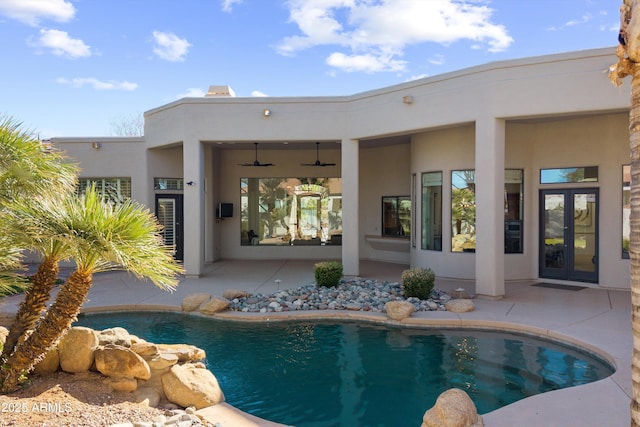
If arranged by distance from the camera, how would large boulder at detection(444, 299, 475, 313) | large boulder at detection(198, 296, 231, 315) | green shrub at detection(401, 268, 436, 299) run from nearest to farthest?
1. large boulder at detection(444, 299, 475, 313)
2. large boulder at detection(198, 296, 231, 315)
3. green shrub at detection(401, 268, 436, 299)

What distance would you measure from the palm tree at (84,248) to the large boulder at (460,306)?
576 cm

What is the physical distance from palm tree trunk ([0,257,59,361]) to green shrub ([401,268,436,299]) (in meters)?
6.56

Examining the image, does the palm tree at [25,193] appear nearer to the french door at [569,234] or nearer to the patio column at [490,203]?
the patio column at [490,203]

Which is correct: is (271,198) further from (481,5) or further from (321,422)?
(321,422)

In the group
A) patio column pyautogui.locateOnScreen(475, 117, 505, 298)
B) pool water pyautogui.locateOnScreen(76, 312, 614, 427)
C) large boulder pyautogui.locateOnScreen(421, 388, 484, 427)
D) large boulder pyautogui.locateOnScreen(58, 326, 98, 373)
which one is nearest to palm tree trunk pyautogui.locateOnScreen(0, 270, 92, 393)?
large boulder pyautogui.locateOnScreen(58, 326, 98, 373)

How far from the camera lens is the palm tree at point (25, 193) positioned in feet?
13.0

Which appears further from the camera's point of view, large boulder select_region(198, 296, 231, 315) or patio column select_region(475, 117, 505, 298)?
patio column select_region(475, 117, 505, 298)

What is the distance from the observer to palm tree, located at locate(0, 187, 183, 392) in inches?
155

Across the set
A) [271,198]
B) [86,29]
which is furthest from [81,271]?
[86,29]

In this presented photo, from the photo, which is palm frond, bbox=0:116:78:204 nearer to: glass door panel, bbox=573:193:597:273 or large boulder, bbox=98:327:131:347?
large boulder, bbox=98:327:131:347

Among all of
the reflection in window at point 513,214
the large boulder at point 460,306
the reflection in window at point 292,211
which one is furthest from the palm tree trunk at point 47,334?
the reflection in window at point 292,211

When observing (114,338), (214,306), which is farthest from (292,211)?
(114,338)

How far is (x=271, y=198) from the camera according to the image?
55.1 feet

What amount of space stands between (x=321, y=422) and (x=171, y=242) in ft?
37.8
